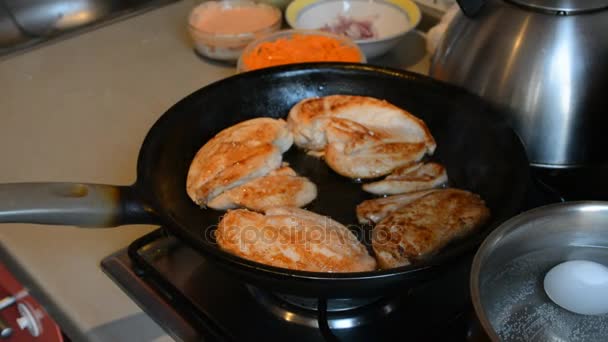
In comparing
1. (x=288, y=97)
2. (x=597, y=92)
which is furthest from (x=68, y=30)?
(x=597, y=92)

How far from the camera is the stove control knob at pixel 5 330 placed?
1.28 meters

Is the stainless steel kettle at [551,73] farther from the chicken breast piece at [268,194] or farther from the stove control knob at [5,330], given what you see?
the stove control knob at [5,330]

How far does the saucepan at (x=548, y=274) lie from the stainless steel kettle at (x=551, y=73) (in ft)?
0.95

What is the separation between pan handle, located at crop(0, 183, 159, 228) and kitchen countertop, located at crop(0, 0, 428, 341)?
16 centimetres

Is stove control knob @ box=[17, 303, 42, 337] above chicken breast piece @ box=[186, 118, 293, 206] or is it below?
below

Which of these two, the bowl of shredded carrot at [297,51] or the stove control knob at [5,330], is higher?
the bowl of shredded carrot at [297,51]

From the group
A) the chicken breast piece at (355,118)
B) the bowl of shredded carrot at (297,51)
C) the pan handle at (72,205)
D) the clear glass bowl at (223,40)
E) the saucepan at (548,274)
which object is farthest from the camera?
the clear glass bowl at (223,40)

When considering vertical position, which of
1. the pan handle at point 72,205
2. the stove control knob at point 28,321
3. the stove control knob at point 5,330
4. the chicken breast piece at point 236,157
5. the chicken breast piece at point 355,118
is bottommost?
the stove control knob at point 5,330

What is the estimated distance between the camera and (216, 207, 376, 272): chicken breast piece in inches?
29.8

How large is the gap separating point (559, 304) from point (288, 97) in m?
0.62

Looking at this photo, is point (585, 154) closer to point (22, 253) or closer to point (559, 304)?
point (559, 304)

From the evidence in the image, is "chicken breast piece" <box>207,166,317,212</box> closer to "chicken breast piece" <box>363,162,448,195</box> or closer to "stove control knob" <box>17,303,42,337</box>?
"chicken breast piece" <box>363,162,448,195</box>

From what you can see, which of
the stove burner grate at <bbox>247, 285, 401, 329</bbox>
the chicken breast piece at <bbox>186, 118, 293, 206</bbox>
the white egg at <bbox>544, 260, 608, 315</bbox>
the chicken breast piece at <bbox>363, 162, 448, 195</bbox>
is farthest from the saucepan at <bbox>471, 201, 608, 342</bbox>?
the chicken breast piece at <bbox>186, 118, 293, 206</bbox>

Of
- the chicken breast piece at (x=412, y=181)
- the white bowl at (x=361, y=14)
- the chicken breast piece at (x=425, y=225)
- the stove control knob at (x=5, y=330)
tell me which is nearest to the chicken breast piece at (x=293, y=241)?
the chicken breast piece at (x=425, y=225)
